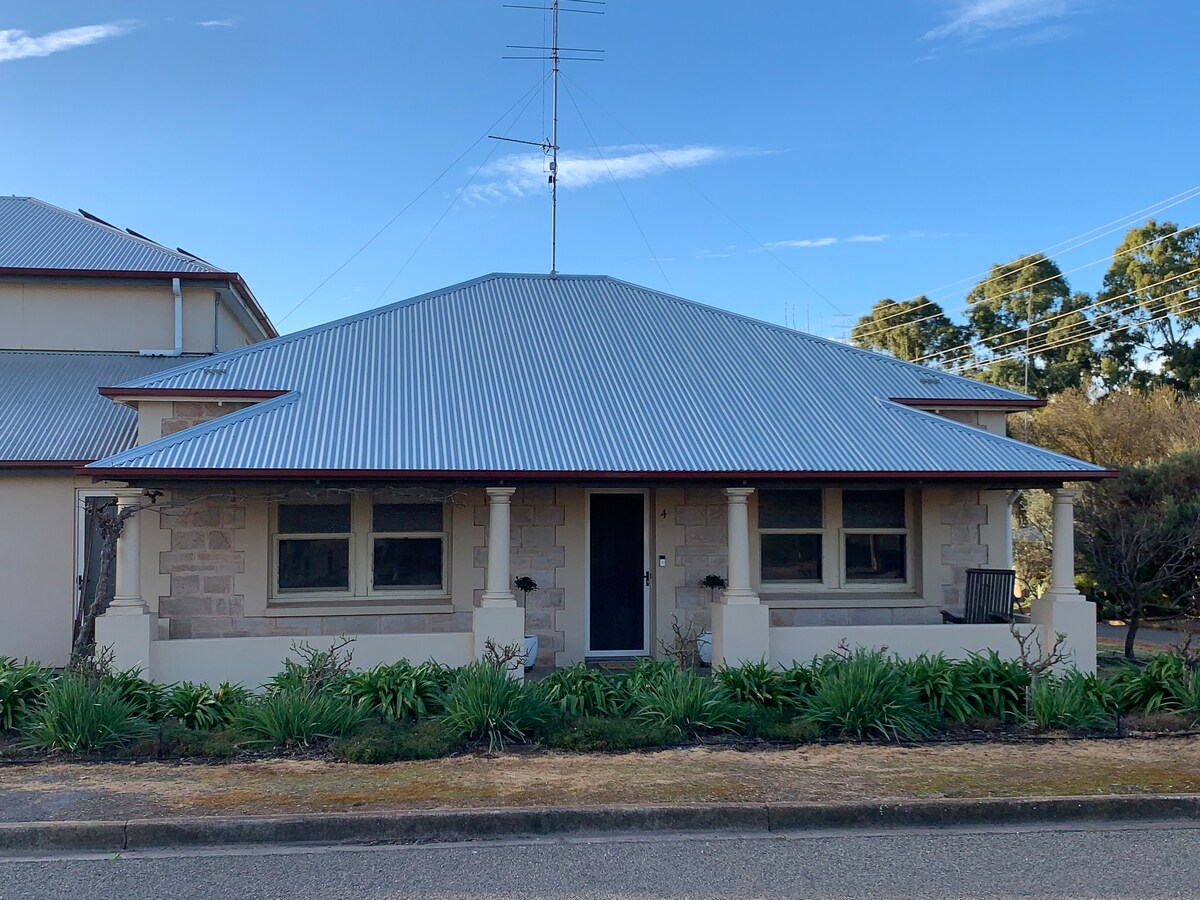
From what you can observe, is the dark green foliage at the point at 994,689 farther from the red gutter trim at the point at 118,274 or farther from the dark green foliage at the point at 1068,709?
the red gutter trim at the point at 118,274

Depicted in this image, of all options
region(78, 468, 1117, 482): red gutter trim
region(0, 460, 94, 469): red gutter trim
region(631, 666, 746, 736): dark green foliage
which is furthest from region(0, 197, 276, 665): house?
region(631, 666, 746, 736): dark green foliage

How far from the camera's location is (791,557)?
41.2 feet

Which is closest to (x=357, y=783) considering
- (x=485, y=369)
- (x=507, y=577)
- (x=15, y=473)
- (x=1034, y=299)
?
(x=507, y=577)

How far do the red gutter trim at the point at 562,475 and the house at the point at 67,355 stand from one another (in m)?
2.33

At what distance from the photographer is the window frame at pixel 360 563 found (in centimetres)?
1168

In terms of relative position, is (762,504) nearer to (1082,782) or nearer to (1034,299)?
(1082,782)

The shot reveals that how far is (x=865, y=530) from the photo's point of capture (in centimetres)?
1266

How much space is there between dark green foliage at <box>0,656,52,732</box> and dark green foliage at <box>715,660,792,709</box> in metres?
5.99

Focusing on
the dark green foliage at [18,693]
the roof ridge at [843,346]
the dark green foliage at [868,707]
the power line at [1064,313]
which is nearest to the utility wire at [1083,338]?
the power line at [1064,313]

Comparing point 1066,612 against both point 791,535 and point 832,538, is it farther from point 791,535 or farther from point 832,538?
point 791,535

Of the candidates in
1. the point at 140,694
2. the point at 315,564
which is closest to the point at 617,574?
the point at 315,564

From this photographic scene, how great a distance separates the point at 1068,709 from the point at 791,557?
422 centimetres

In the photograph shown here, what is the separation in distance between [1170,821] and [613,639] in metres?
6.61

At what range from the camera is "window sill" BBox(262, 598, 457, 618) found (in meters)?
11.5
